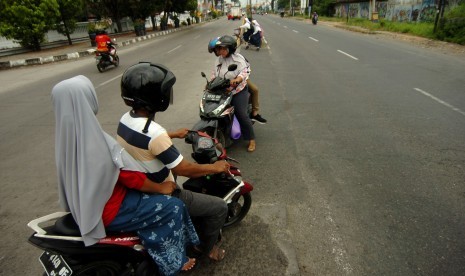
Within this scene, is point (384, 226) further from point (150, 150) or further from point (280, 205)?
point (150, 150)

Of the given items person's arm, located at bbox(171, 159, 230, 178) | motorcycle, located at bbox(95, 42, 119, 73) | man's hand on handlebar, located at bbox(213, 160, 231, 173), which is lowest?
motorcycle, located at bbox(95, 42, 119, 73)

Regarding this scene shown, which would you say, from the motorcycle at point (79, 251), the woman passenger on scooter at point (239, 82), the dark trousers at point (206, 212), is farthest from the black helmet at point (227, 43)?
the motorcycle at point (79, 251)

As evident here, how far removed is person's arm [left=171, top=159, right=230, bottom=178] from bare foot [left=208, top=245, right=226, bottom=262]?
72cm

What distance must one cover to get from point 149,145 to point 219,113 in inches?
88.1

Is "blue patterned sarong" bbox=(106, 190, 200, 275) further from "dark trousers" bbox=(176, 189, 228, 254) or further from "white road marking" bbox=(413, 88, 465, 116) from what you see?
"white road marking" bbox=(413, 88, 465, 116)

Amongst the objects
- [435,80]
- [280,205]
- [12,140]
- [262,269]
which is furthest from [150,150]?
[435,80]

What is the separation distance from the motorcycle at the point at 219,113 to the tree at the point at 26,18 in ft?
54.8

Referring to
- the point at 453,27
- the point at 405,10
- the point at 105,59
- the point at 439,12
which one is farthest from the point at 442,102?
the point at 405,10

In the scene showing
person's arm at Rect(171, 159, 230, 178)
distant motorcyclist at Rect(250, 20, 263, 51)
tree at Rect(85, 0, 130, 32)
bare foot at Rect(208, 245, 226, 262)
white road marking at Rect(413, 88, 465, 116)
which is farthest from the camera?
tree at Rect(85, 0, 130, 32)

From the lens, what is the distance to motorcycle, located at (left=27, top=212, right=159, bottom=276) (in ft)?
5.80

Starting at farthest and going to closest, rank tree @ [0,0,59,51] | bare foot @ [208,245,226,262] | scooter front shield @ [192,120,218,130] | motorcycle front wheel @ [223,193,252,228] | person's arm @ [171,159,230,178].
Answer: tree @ [0,0,59,51] → scooter front shield @ [192,120,218,130] → motorcycle front wheel @ [223,193,252,228] → bare foot @ [208,245,226,262] → person's arm @ [171,159,230,178]

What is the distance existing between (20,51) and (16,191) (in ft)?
59.9

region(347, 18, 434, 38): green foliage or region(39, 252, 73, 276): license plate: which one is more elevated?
region(39, 252, 73, 276): license plate

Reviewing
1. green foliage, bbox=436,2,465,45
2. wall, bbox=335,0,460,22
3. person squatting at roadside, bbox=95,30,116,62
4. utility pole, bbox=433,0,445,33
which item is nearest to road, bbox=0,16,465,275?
person squatting at roadside, bbox=95,30,116,62
